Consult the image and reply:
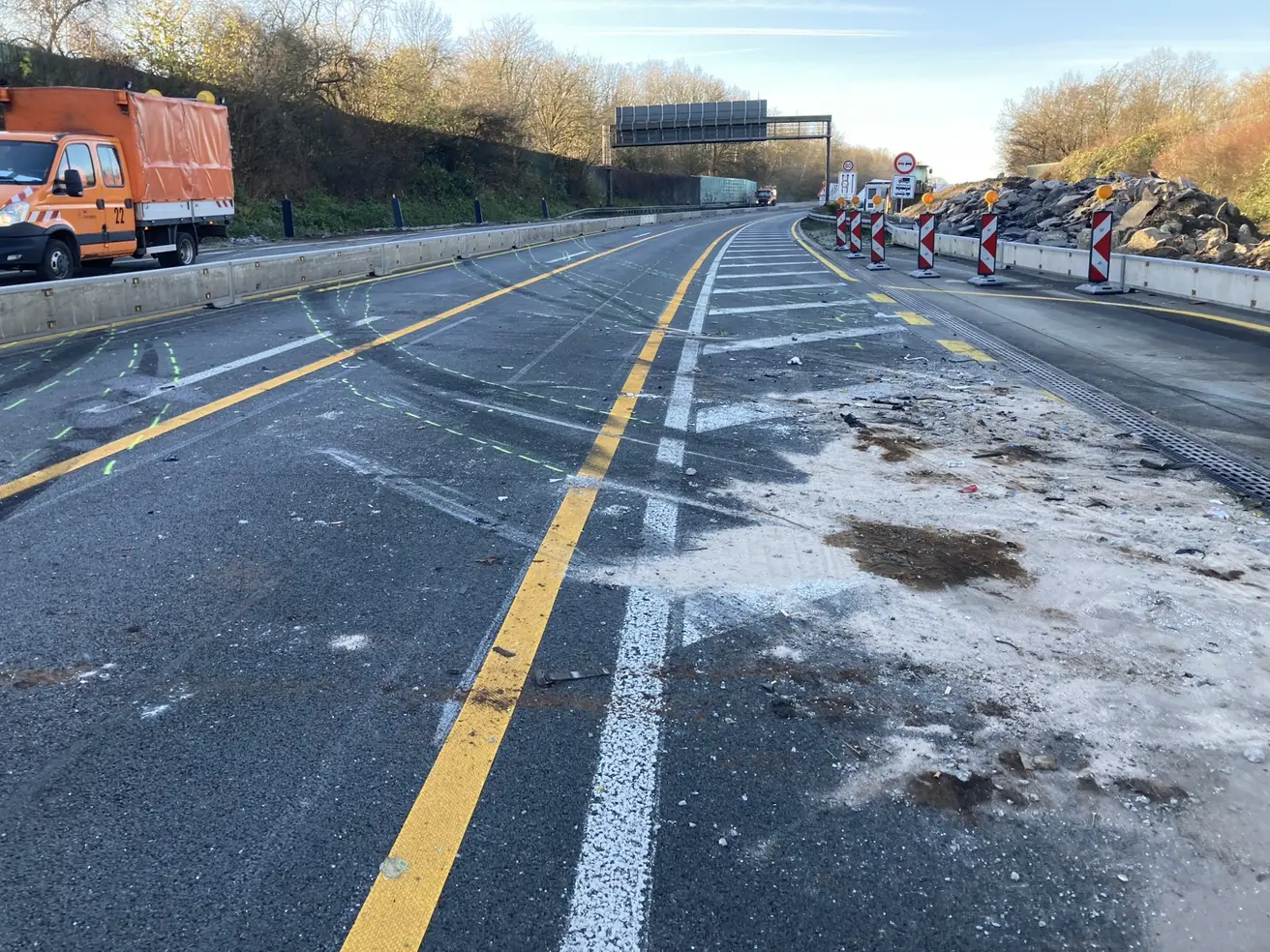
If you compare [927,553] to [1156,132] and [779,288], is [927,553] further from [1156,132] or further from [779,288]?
[1156,132]

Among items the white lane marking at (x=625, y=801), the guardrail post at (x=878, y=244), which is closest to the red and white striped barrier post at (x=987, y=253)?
the guardrail post at (x=878, y=244)

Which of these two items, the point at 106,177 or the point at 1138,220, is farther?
the point at 1138,220

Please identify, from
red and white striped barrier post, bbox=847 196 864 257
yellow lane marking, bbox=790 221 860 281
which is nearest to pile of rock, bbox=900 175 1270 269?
red and white striped barrier post, bbox=847 196 864 257

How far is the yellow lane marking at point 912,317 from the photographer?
12766mm

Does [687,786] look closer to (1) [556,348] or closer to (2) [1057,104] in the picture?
(1) [556,348]

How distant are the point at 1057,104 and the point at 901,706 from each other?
216 feet

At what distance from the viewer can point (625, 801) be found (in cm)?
278

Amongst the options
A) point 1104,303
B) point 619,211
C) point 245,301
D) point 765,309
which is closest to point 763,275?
point 765,309

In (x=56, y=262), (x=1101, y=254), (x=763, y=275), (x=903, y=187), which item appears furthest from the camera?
(x=903, y=187)

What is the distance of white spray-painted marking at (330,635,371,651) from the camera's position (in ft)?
12.0

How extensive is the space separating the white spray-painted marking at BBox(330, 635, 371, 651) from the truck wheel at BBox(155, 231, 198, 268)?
16473 mm

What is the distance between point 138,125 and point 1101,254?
660 inches

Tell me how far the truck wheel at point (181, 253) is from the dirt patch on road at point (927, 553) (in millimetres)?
16786

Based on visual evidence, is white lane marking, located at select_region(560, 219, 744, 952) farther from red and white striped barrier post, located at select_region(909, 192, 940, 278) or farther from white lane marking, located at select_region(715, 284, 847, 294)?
red and white striped barrier post, located at select_region(909, 192, 940, 278)
